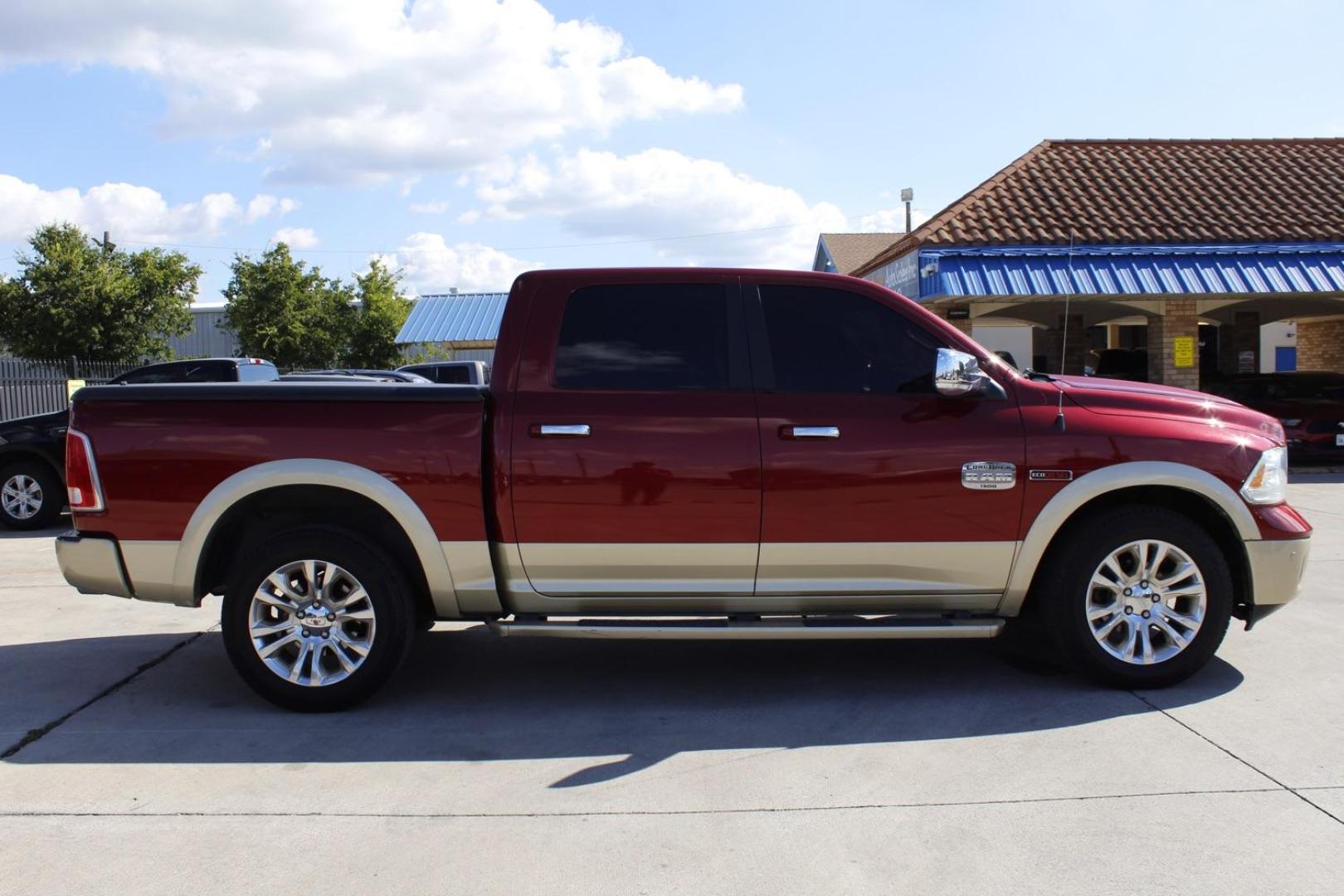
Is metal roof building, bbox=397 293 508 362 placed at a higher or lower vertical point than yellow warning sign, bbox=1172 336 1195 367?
higher

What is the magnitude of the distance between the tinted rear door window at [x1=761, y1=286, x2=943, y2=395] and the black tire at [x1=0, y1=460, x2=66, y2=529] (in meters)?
9.66

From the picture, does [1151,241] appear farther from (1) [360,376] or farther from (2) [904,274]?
(1) [360,376]

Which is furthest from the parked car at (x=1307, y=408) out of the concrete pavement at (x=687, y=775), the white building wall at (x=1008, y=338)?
the white building wall at (x=1008, y=338)

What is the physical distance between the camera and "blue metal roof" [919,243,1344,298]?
55.8 feet

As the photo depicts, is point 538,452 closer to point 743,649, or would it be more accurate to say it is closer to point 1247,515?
point 743,649

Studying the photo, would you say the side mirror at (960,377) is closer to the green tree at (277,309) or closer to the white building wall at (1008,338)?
the white building wall at (1008,338)

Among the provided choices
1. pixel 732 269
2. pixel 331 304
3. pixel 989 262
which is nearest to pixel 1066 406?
pixel 732 269

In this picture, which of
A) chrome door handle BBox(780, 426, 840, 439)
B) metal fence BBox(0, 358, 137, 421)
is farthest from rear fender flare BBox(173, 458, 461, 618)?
metal fence BBox(0, 358, 137, 421)

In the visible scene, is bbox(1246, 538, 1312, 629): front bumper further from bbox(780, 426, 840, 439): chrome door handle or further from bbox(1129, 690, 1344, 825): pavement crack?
bbox(780, 426, 840, 439): chrome door handle

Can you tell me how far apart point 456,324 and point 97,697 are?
3570 cm

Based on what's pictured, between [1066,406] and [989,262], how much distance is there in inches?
508

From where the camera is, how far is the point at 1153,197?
19.2 meters

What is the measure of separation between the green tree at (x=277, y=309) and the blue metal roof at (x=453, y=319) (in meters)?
3.18

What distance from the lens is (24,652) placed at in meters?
6.37
